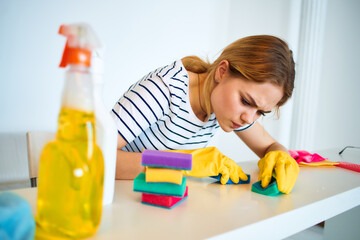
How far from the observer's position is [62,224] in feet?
1.14

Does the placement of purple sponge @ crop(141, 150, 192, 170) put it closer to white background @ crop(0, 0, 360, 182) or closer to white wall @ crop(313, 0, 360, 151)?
white background @ crop(0, 0, 360, 182)

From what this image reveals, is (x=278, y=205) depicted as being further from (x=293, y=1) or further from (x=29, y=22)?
(x=293, y=1)

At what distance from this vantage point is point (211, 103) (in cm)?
100

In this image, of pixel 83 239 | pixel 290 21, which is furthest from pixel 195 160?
pixel 290 21

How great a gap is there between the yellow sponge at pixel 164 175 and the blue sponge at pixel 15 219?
21cm

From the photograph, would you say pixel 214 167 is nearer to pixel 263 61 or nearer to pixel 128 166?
pixel 128 166

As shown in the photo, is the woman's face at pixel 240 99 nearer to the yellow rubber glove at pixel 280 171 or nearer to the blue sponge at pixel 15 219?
the yellow rubber glove at pixel 280 171

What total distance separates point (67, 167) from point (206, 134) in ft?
2.80

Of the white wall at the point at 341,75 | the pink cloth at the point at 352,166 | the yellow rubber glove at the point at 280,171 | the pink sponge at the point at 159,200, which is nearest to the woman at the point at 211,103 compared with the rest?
the yellow rubber glove at the point at 280,171

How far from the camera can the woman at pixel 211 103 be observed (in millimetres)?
737

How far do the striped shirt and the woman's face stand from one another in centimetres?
12

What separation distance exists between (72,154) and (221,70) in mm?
722

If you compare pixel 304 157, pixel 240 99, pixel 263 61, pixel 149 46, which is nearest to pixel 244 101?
pixel 240 99

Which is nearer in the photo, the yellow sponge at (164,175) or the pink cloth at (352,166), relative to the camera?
the yellow sponge at (164,175)
